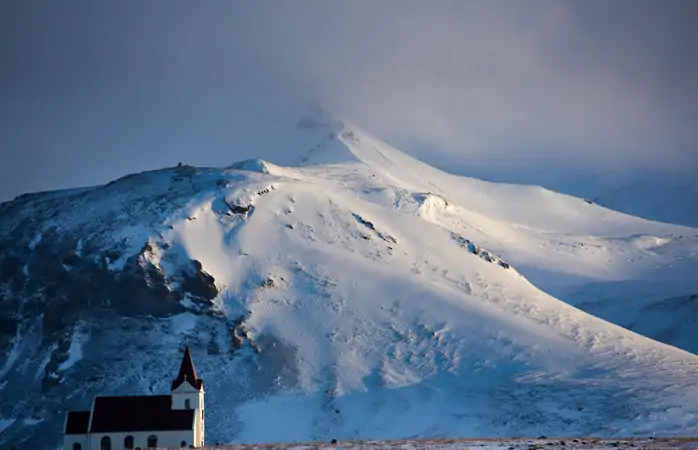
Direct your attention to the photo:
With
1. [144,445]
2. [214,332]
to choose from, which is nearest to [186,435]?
[144,445]

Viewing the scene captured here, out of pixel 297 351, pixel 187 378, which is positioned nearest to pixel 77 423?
pixel 187 378

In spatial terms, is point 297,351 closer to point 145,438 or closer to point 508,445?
point 145,438

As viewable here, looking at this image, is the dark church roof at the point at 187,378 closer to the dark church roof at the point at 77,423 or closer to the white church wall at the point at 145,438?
the white church wall at the point at 145,438

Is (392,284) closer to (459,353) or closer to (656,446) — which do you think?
(459,353)

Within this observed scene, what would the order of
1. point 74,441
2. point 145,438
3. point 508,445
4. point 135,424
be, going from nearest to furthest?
point 508,445 → point 145,438 → point 135,424 → point 74,441

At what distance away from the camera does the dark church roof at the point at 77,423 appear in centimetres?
13812

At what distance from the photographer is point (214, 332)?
18612cm

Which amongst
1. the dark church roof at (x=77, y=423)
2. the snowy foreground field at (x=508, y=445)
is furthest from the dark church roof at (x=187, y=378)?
the snowy foreground field at (x=508, y=445)

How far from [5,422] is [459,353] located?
53.8m

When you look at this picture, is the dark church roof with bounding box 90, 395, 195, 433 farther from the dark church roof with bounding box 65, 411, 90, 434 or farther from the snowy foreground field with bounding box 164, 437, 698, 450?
the snowy foreground field with bounding box 164, 437, 698, 450

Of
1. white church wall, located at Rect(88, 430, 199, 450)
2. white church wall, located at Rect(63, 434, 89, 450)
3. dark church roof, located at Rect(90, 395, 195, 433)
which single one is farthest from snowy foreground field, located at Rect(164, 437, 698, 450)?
white church wall, located at Rect(63, 434, 89, 450)

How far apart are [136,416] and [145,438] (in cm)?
221

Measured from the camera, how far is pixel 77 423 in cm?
13875

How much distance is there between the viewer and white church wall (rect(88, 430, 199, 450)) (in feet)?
447
